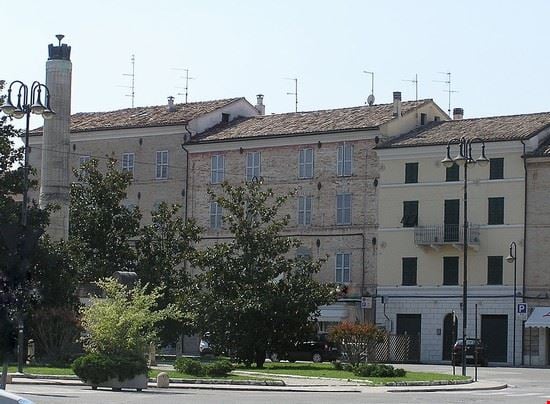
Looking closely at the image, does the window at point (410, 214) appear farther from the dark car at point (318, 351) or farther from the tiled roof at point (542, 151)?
the dark car at point (318, 351)

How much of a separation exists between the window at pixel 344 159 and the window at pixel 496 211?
29.5 ft

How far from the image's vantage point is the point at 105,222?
6519cm

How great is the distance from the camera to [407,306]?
74.8m

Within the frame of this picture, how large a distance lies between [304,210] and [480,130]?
11501 millimetres

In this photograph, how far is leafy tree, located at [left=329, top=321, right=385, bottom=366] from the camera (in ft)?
168

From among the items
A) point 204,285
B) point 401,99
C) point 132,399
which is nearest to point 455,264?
point 401,99

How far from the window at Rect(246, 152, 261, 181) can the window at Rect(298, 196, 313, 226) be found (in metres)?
3.28

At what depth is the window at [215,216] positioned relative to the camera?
270 ft

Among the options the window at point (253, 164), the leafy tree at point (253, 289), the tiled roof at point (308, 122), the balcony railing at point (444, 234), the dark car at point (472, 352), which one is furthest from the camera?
the window at point (253, 164)

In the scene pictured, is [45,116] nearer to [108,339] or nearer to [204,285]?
[108,339]

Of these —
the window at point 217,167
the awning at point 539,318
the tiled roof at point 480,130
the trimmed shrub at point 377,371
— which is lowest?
the trimmed shrub at point 377,371

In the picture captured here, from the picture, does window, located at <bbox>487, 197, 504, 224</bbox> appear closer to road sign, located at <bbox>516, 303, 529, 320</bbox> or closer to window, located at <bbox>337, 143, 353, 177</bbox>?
road sign, located at <bbox>516, 303, 529, 320</bbox>

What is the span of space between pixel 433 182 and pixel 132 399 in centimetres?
4435

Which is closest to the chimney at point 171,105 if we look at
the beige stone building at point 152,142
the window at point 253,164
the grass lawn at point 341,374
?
the beige stone building at point 152,142
